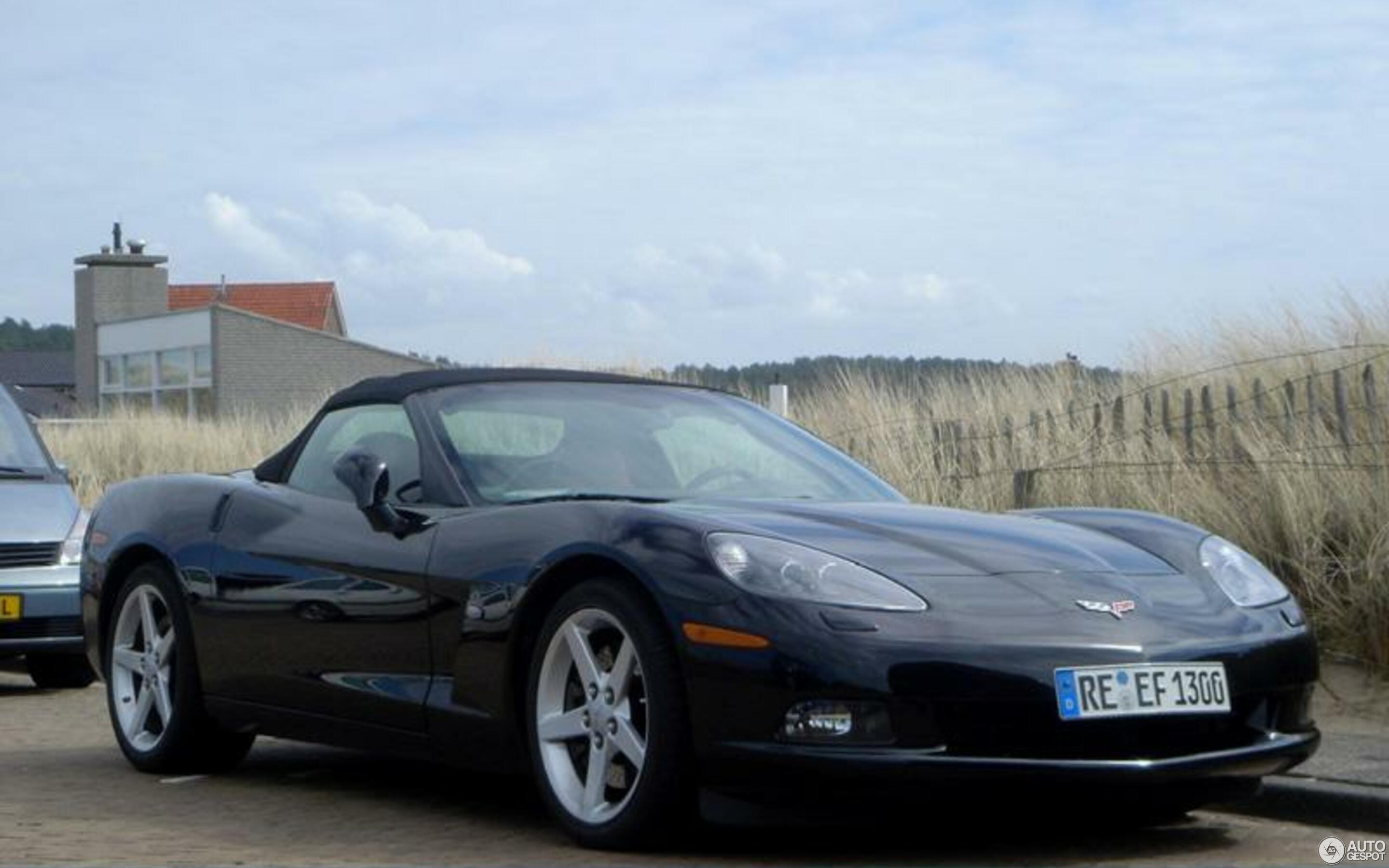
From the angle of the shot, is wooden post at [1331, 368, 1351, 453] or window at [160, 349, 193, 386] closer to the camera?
wooden post at [1331, 368, 1351, 453]

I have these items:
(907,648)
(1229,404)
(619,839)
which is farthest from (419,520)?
(1229,404)

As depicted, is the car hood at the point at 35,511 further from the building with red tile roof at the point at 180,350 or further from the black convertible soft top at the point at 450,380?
the building with red tile roof at the point at 180,350

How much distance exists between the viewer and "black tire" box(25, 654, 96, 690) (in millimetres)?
11703

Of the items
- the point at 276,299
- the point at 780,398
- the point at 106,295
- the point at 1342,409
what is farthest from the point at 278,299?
the point at 1342,409

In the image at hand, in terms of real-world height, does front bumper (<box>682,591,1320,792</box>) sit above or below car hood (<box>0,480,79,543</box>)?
below

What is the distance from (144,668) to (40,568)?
3421 mm

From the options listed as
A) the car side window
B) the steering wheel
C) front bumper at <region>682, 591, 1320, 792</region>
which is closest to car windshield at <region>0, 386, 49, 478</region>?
the car side window

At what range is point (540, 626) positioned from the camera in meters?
6.23

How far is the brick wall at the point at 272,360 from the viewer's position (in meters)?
60.6

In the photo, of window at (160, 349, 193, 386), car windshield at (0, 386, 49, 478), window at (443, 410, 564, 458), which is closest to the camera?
window at (443, 410, 564, 458)

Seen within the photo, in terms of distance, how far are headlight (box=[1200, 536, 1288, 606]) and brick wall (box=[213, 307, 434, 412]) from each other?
52.5 m

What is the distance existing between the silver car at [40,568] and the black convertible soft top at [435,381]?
348 cm

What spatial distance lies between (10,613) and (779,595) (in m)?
6.44

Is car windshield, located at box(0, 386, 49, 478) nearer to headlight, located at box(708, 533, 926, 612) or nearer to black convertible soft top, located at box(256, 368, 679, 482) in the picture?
black convertible soft top, located at box(256, 368, 679, 482)
